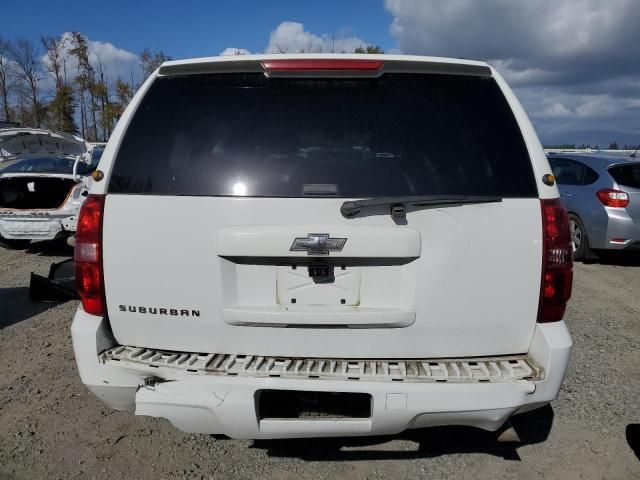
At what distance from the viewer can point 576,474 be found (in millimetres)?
2557

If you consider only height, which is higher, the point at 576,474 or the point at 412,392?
the point at 412,392

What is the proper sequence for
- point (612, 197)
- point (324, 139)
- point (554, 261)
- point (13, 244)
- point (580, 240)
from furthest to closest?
point (13, 244) → point (580, 240) → point (612, 197) → point (324, 139) → point (554, 261)

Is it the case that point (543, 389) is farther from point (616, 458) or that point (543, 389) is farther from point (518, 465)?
point (616, 458)

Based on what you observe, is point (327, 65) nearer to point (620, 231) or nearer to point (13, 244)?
point (620, 231)

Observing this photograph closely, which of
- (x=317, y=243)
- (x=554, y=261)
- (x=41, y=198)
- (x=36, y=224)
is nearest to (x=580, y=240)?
(x=554, y=261)

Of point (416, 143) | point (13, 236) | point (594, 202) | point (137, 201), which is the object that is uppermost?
point (416, 143)

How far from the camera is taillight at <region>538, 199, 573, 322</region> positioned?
211cm

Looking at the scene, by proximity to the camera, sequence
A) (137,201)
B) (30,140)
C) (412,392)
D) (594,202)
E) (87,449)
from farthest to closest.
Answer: (30,140) → (594,202) → (87,449) → (137,201) → (412,392)

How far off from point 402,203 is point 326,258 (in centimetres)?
39

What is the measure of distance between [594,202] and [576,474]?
18.8ft

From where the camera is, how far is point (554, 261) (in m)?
2.11

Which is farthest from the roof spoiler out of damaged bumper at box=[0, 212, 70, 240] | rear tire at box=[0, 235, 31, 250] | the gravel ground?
rear tire at box=[0, 235, 31, 250]

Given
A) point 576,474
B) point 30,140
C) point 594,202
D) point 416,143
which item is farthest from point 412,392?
point 30,140

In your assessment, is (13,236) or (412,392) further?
(13,236)
